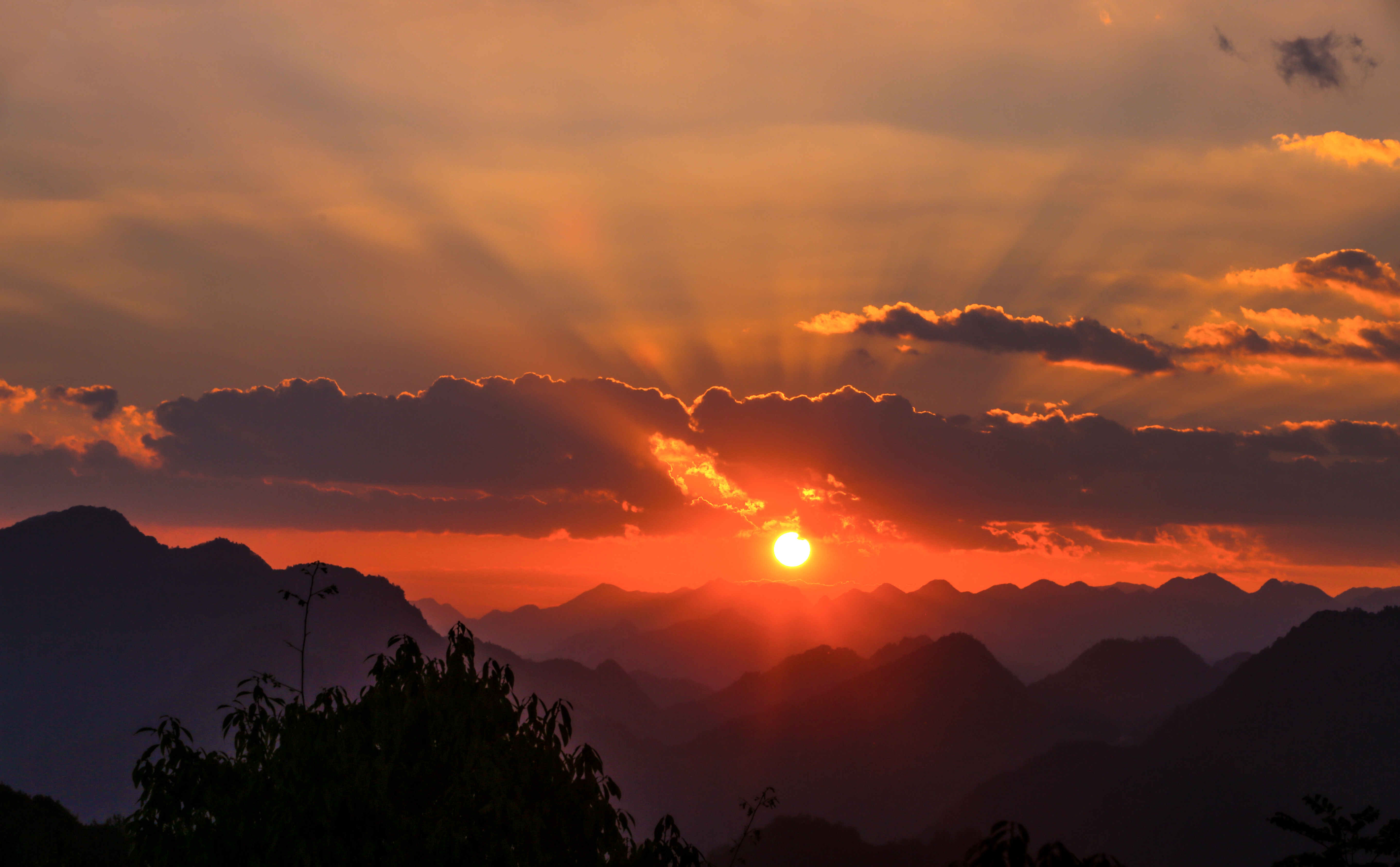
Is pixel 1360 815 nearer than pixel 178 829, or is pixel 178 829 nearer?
pixel 178 829

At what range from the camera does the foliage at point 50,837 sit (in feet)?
232

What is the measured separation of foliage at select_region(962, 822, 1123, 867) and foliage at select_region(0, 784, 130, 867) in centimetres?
6241

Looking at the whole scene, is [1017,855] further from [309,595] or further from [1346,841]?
[1346,841]

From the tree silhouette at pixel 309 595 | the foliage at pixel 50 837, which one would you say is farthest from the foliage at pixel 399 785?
the foliage at pixel 50 837

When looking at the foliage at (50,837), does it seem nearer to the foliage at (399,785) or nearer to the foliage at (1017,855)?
the foliage at (399,785)

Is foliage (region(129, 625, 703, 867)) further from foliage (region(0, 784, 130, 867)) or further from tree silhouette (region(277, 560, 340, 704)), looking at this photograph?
foliage (region(0, 784, 130, 867))

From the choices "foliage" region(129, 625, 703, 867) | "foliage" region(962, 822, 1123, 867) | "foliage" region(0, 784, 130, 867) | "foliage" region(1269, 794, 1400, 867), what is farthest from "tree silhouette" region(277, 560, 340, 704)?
"foliage" region(0, 784, 130, 867)

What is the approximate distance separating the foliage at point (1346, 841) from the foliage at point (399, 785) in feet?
58.3

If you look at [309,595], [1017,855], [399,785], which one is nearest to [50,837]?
[309,595]

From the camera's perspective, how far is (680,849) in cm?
2698

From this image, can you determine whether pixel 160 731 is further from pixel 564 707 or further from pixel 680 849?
pixel 680 849

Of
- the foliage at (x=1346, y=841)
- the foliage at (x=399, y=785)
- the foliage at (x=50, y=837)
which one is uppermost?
the foliage at (x=399, y=785)

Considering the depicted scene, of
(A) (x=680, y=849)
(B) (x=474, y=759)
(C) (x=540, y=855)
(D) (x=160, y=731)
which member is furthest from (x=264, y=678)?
(A) (x=680, y=849)

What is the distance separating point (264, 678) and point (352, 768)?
474 cm
